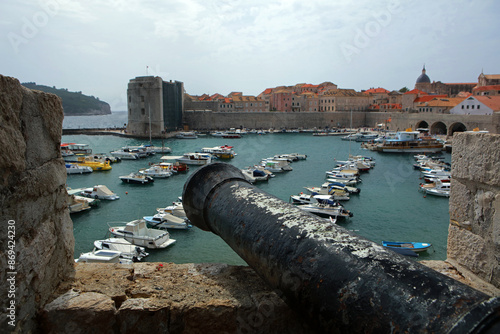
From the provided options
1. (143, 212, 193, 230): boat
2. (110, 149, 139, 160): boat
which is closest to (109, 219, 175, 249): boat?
(143, 212, 193, 230): boat

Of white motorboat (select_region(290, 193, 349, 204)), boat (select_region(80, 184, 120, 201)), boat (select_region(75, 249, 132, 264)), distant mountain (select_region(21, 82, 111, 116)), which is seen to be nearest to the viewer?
boat (select_region(75, 249, 132, 264))

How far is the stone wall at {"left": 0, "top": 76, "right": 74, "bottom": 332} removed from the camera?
5.36 ft

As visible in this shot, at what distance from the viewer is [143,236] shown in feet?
39.9

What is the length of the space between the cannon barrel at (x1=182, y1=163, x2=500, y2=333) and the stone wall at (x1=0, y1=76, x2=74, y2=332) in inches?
35.8

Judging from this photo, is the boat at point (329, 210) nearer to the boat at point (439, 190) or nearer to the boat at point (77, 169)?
the boat at point (439, 190)

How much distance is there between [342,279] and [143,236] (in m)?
11.6

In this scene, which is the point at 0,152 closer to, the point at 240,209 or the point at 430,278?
the point at 240,209

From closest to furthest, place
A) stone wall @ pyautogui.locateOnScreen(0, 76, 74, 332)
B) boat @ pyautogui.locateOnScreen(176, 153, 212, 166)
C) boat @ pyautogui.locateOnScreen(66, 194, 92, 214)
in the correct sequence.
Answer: stone wall @ pyautogui.locateOnScreen(0, 76, 74, 332) < boat @ pyautogui.locateOnScreen(66, 194, 92, 214) < boat @ pyautogui.locateOnScreen(176, 153, 212, 166)

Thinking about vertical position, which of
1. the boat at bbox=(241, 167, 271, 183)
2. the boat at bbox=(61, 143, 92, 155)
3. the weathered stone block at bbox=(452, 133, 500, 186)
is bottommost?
the boat at bbox=(241, 167, 271, 183)

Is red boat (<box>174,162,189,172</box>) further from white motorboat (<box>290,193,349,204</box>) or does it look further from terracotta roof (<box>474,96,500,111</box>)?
terracotta roof (<box>474,96,500,111</box>)

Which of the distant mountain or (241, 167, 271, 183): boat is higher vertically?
the distant mountain

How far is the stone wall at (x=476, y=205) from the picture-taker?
196 cm

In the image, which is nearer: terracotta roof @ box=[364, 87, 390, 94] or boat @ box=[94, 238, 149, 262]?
boat @ box=[94, 238, 149, 262]

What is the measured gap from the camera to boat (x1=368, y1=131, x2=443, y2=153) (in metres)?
36.3
